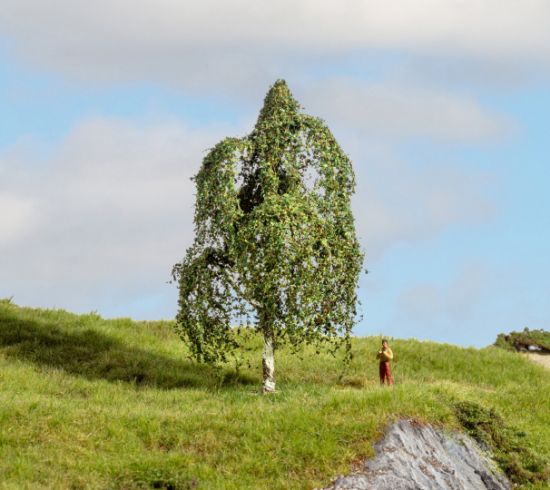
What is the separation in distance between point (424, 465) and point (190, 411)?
691 cm

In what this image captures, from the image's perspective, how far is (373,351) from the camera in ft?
125

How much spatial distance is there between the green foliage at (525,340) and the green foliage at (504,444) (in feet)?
67.8

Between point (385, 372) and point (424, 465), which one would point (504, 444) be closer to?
point (424, 465)

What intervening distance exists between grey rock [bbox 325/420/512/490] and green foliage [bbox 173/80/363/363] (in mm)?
6953

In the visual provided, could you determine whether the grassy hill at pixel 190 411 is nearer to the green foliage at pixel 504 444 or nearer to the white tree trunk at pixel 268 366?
the green foliage at pixel 504 444

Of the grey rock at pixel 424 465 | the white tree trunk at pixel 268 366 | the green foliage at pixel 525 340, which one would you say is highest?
the green foliage at pixel 525 340

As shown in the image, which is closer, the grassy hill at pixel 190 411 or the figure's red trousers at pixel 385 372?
the grassy hill at pixel 190 411

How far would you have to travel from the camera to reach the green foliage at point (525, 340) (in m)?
44.9

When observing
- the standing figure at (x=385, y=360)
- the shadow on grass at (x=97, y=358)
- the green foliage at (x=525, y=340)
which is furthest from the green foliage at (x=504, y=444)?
the green foliage at (x=525, y=340)

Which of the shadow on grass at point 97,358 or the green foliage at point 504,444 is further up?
the shadow on grass at point 97,358

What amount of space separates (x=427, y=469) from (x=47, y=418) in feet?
30.9

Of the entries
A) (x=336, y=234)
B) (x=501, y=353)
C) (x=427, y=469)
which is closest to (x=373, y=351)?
(x=501, y=353)

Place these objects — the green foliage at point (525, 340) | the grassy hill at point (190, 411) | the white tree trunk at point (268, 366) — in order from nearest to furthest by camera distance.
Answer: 1. the grassy hill at point (190, 411)
2. the white tree trunk at point (268, 366)
3. the green foliage at point (525, 340)

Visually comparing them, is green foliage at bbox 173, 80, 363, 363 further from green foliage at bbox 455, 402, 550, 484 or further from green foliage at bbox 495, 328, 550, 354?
green foliage at bbox 495, 328, 550, 354
